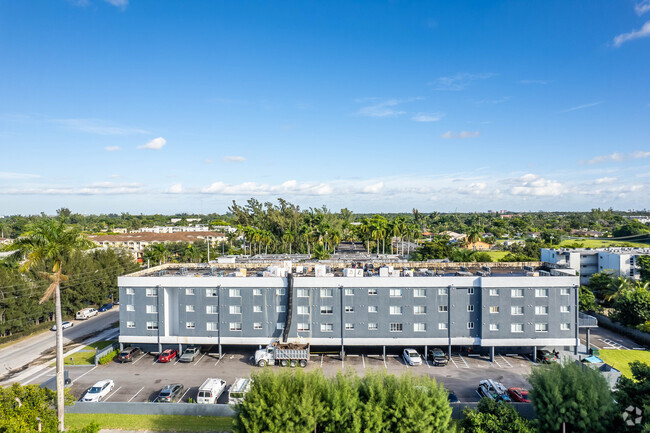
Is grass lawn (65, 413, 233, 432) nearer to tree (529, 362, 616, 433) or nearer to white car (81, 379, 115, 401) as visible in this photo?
white car (81, 379, 115, 401)

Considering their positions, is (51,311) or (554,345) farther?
(51,311)

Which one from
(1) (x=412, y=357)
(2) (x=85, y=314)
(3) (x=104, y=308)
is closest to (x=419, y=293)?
(1) (x=412, y=357)

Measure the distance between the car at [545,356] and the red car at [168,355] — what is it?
124 ft

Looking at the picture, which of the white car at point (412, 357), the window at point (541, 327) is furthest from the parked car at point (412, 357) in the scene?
the window at point (541, 327)

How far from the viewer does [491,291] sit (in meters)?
38.2

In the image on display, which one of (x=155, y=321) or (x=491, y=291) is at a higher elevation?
(x=491, y=291)

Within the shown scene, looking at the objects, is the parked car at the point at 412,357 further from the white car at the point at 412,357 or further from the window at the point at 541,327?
the window at the point at 541,327

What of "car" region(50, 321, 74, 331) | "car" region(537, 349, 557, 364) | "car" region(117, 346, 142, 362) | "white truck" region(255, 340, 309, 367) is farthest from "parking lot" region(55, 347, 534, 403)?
"car" region(50, 321, 74, 331)

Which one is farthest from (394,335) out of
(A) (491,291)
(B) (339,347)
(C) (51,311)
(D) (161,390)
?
(C) (51,311)

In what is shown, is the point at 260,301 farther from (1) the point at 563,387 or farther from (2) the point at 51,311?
(2) the point at 51,311

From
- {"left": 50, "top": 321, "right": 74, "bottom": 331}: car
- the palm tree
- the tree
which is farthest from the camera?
{"left": 50, "top": 321, "right": 74, "bottom": 331}: car

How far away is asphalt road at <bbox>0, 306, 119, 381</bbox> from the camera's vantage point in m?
39.5

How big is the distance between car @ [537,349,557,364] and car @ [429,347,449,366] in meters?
9.51

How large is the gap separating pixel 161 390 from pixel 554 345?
125 ft
